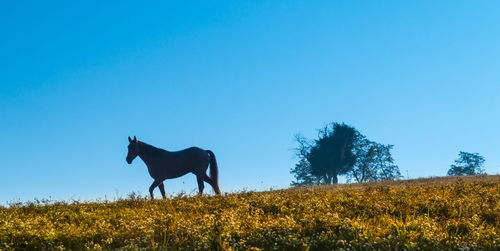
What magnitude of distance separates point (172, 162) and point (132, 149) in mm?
2031

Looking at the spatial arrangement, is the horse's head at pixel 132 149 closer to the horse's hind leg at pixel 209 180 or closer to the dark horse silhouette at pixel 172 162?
the dark horse silhouette at pixel 172 162

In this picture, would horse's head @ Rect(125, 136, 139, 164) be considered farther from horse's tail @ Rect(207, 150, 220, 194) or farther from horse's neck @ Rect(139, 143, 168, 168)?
horse's tail @ Rect(207, 150, 220, 194)

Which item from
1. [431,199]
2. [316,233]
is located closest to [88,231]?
[316,233]

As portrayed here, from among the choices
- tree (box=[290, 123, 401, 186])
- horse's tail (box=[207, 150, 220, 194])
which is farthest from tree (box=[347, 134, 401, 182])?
horse's tail (box=[207, 150, 220, 194])

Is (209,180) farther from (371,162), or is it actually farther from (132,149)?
(371,162)

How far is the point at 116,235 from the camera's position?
283 inches

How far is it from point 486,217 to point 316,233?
5.00 metres

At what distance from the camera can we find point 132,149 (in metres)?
18.3

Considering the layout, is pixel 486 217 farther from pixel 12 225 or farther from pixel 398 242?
pixel 12 225

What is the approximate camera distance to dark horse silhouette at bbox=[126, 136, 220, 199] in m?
17.8

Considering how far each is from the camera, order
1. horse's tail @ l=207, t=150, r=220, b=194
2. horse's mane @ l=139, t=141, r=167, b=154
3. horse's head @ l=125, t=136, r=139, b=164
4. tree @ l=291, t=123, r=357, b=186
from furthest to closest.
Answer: tree @ l=291, t=123, r=357, b=186 < horse's tail @ l=207, t=150, r=220, b=194 < horse's mane @ l=139, t=141, r=167, b=154 < horse's head @ l=125, t=136, r=139, b=164

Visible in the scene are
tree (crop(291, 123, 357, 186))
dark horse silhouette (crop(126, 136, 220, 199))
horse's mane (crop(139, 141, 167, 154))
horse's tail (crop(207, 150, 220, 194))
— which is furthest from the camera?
tree (crop(291, 123, 357, 186))

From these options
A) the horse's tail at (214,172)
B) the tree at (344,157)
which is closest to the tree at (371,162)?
the tree at (344,157)

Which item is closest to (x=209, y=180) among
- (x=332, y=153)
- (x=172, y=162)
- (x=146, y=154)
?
(x=172, y=162)
